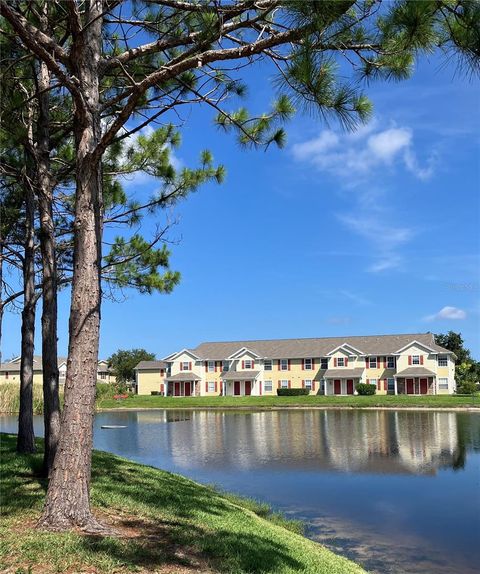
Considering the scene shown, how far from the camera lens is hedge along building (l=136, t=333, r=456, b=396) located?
158 ft

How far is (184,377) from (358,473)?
41.1 m

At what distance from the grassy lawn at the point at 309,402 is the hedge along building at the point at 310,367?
200 inches

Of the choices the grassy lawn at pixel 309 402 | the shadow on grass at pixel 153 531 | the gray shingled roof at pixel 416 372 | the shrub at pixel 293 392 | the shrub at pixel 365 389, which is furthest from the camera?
the shrub at pixel 293 392

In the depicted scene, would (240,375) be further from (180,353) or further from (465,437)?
(465,437)

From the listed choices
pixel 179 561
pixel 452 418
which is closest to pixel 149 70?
pixel 179 561

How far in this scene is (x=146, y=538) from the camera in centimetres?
529

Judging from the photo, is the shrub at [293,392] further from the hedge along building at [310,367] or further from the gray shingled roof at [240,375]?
the gray shingled roof at [240,375]

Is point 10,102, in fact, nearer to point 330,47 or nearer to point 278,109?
point 278,109

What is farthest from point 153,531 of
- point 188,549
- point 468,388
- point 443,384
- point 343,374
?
point 443,384

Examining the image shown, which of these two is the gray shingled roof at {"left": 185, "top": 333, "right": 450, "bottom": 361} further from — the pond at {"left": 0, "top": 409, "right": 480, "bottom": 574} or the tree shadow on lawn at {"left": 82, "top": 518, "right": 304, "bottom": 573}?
the tree shadow on lawn at {"left": 82, "top": 518, "right": 304, "bottom": 573}

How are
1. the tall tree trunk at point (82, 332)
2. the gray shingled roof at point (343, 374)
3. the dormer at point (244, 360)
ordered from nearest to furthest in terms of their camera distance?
1. the tall tree trunk at point (82, 332)
2. the gray shingled roof at point (343, 374)
3. the dormer at point (244, 360)

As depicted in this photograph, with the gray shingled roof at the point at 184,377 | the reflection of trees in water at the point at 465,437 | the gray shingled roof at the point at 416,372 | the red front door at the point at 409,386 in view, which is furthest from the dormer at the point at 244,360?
the reflection of trees in water at the point at 465,437

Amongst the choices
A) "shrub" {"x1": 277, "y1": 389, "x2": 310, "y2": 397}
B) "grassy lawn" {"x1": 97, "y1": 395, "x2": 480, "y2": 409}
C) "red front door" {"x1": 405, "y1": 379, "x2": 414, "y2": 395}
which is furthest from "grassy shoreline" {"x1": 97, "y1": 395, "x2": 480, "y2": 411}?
"red front door" {"x1": 405, "y1": 379, "x2": 414, "y2": 395}

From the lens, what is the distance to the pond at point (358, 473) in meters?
9.27
